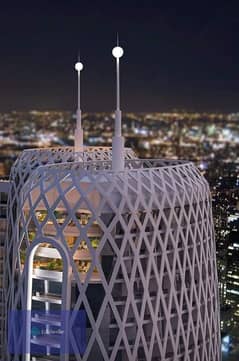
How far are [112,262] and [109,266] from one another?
16 cm

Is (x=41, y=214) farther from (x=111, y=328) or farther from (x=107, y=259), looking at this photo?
(x=111, y=328)

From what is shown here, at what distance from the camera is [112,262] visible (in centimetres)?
1870

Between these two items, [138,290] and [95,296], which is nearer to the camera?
[95,296]

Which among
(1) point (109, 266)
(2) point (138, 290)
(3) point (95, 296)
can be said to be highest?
(1) point (109, 266)

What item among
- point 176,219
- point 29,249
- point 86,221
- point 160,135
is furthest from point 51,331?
point 160,135

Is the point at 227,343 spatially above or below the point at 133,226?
below

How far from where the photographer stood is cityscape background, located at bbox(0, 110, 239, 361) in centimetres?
4362

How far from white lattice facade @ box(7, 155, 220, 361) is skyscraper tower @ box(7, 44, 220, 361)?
0.03 meters

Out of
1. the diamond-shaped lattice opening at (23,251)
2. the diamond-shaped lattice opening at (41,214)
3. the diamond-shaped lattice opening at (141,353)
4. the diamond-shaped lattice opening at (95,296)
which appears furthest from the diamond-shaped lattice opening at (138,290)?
the diamond-shaped lattice opening at (23,251)

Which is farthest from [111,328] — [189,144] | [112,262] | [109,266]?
[189,144]

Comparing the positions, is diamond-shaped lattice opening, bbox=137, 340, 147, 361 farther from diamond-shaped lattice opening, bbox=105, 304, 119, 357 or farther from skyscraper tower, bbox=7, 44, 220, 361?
diamond-shaped lattice opening, bbox=105, 304, 119, 357

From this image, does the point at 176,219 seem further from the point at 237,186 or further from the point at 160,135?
the point at 160,135

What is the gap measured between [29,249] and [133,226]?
12.2 ft

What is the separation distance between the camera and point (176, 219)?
65.7 ft
